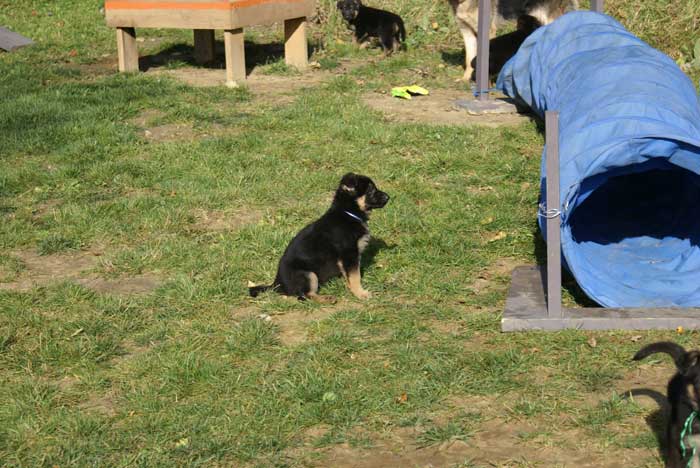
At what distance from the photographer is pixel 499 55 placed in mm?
12625

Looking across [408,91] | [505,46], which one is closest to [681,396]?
[408,91]

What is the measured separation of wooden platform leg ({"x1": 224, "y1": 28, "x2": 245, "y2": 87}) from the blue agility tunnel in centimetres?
502

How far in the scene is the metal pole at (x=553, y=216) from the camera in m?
5.76

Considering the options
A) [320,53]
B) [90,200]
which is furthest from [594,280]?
[320,53]

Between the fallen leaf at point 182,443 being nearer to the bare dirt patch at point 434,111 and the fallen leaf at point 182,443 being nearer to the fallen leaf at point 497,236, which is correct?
the fallen leaf at point 497,236

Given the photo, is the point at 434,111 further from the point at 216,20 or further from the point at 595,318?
the point at 595,318

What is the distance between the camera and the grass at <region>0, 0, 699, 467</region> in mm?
4949

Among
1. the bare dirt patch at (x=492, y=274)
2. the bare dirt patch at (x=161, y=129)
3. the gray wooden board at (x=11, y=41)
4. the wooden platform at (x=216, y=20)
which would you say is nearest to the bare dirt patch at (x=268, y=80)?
the wooden platform at (x=216, y=20)

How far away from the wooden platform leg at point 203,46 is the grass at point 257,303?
6.26 feet

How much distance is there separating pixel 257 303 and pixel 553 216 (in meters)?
2.08

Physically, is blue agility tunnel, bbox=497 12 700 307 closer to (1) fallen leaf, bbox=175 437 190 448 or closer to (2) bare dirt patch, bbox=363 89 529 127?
(2) bare dirt patch, bbox=363 89 529 127

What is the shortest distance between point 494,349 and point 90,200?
4531mm

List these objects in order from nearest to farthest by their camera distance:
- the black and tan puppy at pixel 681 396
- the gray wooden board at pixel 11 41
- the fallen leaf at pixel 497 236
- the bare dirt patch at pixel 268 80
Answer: the black and tan puppy at pixel 681 396
the fallen leaf at pixel 497 236
the bare dirt patch at pixel 268 80
the gray wooden board at pixel 11 41

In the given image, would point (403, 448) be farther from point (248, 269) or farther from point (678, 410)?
point (248, 269)
